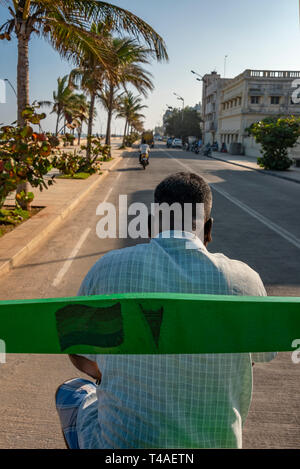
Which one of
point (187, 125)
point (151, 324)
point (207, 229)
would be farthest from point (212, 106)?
point (151, 324)

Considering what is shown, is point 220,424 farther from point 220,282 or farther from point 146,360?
point 220,282

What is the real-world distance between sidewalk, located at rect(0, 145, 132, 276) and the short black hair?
4.84 metres

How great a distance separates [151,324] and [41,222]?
8.45 m

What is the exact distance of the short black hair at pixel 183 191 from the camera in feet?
5.34

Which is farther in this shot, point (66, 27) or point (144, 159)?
point (144, 159)

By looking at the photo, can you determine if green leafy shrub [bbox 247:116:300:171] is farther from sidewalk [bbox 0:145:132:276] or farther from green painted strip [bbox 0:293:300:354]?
green painted strip [bbox 0:293:300:354]

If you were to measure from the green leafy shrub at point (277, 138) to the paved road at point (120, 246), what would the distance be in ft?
43.8

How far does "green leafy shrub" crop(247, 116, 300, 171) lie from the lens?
87.2ft

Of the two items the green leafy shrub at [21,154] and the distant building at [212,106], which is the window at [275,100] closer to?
the distant building at [212,106]

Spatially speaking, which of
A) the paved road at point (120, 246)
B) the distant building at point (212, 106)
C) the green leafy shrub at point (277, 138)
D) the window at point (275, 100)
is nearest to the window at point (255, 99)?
the window at point (275, 100)

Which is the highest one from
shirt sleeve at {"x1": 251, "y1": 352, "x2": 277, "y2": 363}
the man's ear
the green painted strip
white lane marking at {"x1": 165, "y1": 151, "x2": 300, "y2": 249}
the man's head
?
the man's head

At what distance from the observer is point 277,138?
26812mm

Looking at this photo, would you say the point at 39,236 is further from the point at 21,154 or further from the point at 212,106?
the point at 212,106

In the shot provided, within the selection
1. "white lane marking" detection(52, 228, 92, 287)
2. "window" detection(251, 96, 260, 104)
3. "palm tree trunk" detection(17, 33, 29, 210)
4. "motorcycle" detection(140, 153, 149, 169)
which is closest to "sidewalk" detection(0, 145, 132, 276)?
"white lane marking" detection(52, 228, 92, 287)
